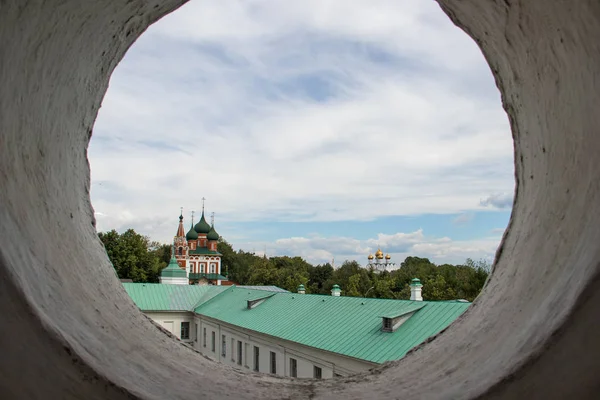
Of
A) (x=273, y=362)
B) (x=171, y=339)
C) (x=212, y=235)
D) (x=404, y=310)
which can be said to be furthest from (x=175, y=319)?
(x=171, y=339)

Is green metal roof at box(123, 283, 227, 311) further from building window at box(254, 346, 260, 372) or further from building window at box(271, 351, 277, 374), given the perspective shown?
building window at box(271, 351, 277, 374)

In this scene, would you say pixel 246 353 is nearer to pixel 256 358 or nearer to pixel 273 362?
pixel 256 358

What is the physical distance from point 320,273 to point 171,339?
49.9 metres

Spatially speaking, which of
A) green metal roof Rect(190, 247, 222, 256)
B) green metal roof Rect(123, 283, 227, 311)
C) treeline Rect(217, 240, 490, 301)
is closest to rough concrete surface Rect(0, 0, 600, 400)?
treeline Rect(217, 240, 490, 301)

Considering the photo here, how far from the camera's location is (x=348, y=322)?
640 inches

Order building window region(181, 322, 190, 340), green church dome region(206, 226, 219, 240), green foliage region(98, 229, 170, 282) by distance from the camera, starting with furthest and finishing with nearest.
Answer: green church dome region(206, 226, 219, 240) < green foliage region(98, 229, 170, 282) < building window region(181, 322, 190, 340)

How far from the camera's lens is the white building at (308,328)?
1402 cm

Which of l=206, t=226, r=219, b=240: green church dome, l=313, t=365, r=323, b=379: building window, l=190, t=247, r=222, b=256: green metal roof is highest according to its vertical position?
l=206, t=226, r=219, b=240: green church dome

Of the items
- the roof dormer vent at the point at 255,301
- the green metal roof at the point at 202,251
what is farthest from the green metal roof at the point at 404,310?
the green metal roof at the point at 202,251

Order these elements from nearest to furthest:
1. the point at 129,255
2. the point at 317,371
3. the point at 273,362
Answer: the point at 317,371 → the point at 273,362 → the point at 129,255

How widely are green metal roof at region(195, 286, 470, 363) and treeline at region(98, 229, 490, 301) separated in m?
5.45

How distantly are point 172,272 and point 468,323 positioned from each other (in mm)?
40416

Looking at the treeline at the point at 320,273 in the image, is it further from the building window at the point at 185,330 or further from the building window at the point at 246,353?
the building window at the point at 246,353

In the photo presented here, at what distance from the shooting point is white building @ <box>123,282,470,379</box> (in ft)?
46.0
